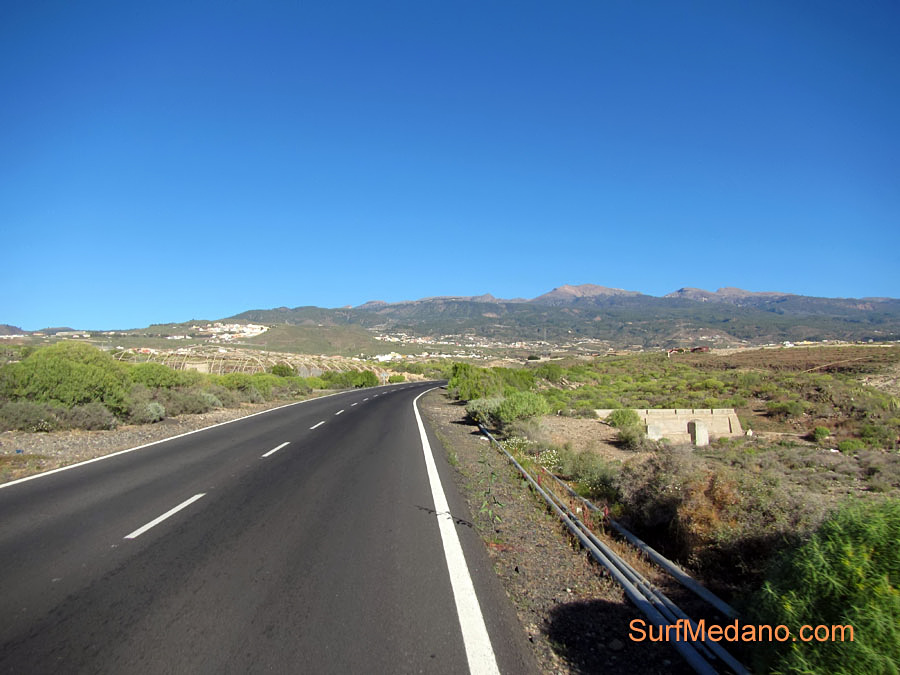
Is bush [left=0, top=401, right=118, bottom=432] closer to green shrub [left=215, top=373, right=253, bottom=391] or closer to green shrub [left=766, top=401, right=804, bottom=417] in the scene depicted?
green shrub [left=215, top=373, right=253, bottom=391]

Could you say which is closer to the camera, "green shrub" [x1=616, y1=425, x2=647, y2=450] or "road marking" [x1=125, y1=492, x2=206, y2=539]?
"road marking" [x1=125, y1=492, x2=206, y2=539]

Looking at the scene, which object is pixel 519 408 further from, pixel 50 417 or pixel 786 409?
pixel 786 409

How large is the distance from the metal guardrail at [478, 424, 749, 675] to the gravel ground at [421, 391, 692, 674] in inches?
4.3

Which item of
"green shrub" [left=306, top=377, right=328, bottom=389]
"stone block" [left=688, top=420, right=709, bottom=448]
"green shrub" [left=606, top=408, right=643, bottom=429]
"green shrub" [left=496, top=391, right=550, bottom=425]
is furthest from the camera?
"green shrub" [left=306, top=377, right=328, bottom=389]

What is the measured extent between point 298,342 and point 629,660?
10180 centimetres

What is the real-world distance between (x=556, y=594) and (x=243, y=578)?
2943 mm

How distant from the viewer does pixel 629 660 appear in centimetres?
356

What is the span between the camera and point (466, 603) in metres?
4.37

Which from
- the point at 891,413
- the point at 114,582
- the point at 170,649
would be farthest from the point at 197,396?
the point at 891,413

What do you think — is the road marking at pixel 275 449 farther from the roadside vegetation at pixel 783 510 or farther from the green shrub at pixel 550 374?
the green shrub at pixel 550 374

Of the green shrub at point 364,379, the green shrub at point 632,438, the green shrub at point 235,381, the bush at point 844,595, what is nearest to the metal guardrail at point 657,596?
the bush at point 844,595

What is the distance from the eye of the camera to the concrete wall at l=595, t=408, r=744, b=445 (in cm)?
2125

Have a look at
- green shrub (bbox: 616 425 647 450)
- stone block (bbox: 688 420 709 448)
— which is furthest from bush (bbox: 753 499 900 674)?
stone block (bbox: 688 420 709 448)

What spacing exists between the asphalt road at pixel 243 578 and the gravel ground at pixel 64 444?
1442mm
